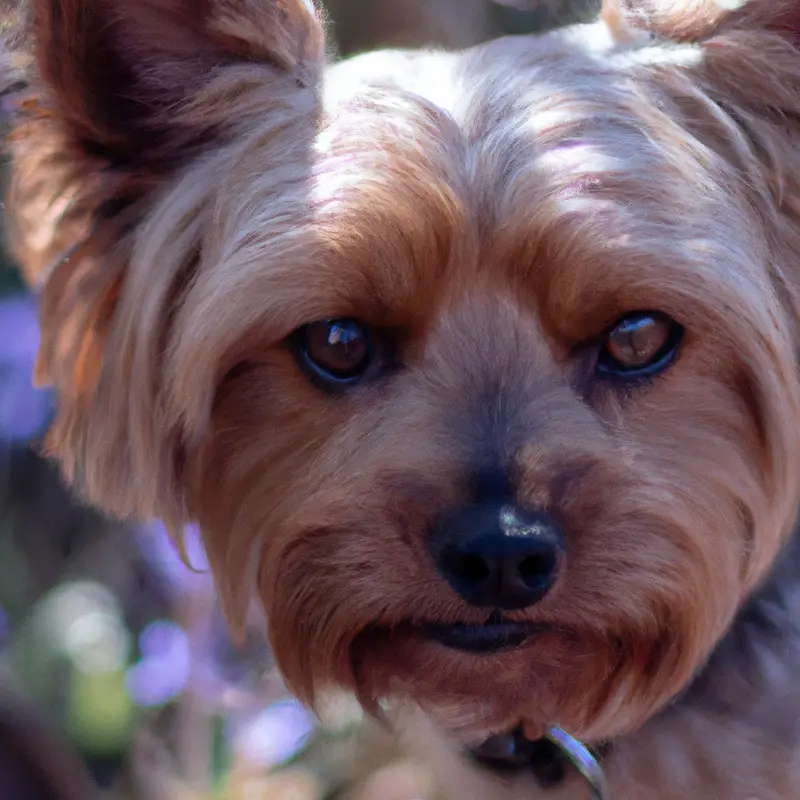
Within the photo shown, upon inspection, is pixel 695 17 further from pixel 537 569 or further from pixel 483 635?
pixel 483 635

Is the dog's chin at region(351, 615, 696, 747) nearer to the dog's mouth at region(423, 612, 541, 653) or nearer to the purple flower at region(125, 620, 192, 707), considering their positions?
the dog's mouth at region(423, 612, 541, 653)

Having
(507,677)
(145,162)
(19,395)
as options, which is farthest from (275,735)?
(145,162)

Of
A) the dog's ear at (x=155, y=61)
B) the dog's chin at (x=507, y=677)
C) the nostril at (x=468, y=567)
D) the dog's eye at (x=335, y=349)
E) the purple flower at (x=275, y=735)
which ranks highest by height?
the dog's ear at (x=155, y=61)

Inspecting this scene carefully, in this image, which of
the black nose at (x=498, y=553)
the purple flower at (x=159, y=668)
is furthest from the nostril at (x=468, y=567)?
the purple flower at (x=159, y=668)

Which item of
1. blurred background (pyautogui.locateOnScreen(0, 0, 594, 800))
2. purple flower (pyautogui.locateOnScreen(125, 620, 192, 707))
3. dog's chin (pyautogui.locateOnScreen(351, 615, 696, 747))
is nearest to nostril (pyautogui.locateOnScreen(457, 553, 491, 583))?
dog's chin (pyautogui.locateOnScreen(351, 615, 696, 747))

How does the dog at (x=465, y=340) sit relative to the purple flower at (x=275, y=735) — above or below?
above

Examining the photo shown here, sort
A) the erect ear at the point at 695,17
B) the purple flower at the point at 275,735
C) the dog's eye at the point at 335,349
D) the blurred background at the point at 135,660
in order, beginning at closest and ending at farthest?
the dog's eye at the point at 335,349 < the erect ear at the point at 695,17 < the blurred background at the point at 135,660 < the purple flower at the point at 275,735

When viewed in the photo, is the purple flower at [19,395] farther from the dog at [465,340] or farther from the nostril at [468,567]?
the nostril at [468,567]
